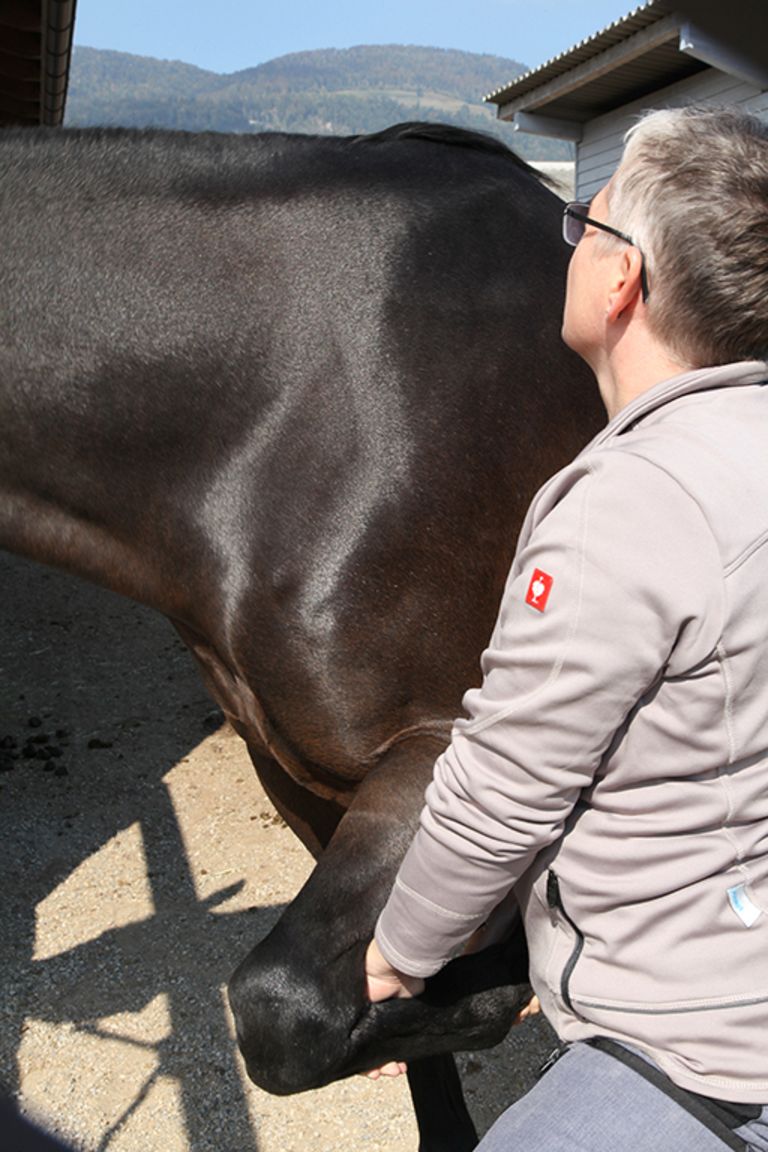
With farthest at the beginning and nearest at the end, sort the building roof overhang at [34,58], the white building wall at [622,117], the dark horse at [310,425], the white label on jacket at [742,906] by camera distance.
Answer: the white building wall at [622,117]
the building roof overhang at [34,58]
the dark horse at [310,425]
the white label on jacket at [742,906]

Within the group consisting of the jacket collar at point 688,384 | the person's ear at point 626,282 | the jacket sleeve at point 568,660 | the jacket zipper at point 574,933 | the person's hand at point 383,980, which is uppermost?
the person's ear at point 626,282

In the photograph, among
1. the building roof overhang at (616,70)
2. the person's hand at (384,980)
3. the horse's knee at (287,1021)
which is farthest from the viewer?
the building roof overhang at (616,70)

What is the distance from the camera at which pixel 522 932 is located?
1.90 meters

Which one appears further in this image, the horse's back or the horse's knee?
the horse's back

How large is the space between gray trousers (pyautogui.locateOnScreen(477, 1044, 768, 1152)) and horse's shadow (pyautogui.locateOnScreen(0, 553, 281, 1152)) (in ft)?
6.57

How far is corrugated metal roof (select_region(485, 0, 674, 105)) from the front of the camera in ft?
26.1

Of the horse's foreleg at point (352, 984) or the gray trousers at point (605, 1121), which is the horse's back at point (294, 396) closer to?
the horse's foreleg at point (352, 984)

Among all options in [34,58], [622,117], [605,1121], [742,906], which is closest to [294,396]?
[742,906]

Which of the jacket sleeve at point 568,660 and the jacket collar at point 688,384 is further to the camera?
the jacket collar at point 688,384

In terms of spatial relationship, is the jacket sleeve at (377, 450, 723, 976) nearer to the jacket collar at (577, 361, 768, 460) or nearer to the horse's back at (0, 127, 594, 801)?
the jacket collar at (577, 361, 768, 460)

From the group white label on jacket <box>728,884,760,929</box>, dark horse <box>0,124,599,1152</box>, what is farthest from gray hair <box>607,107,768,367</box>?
dark horse <box>0,124,599,1152</box>

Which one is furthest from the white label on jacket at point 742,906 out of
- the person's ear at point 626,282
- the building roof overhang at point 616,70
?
the building roof overhang at point 616,70

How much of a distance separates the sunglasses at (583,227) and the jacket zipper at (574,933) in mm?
671

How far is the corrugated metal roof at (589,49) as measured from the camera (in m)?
7.96
